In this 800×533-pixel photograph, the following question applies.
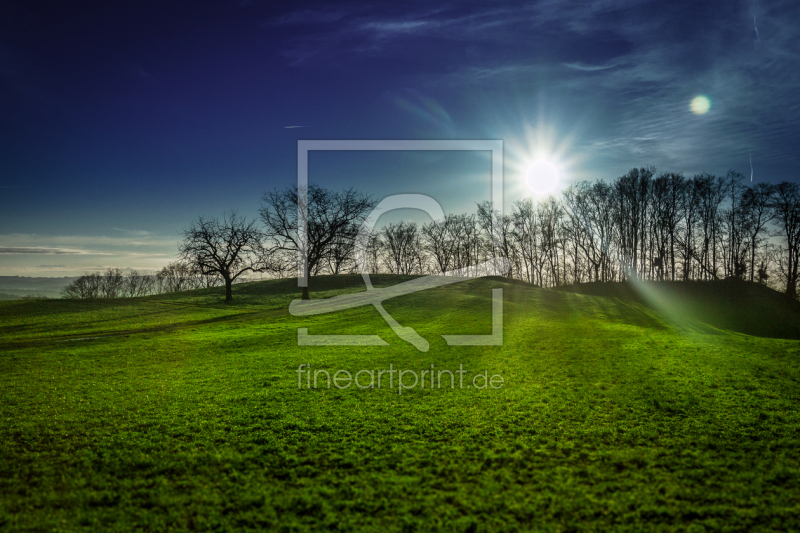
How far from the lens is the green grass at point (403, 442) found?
578 cm

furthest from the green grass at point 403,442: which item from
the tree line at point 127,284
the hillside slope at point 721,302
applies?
the tree line at point 127,284

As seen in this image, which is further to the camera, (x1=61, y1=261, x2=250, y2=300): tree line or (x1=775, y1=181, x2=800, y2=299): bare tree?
(x1=61, y1=261, x2=250, y2=300): tree line

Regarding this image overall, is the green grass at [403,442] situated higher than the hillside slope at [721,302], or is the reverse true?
the hillside slope at [721,302]

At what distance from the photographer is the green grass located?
578 cm

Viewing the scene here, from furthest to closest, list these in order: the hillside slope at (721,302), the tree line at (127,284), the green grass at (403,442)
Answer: the tree line at (127,284) < the hillside slope at (721,302) < the green grass at (403,442)

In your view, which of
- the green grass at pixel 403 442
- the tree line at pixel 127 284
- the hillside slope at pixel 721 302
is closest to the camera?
the green grass at pixel 403 442

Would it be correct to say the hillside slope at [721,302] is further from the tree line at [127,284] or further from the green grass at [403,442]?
the tree line at [127,284]

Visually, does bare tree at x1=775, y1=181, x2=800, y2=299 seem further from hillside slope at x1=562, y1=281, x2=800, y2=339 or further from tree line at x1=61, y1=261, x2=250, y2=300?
tree line at x1=61, y1=261, x2=250, y2=300

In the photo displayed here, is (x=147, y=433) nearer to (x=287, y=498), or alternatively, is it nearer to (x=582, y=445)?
(x=287, y=498)

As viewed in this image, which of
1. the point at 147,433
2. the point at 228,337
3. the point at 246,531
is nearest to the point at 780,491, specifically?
the point at 246,531

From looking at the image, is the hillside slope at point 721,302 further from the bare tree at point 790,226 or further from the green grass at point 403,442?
the green grass at point 403,442

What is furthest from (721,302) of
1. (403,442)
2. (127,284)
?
(127,284)

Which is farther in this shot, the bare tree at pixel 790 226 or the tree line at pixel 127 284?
the tree line at pixel 127 284

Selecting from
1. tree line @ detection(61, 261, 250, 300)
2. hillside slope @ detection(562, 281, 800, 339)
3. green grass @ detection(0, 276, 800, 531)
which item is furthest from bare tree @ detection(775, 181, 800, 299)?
tree line @ detection(61, 261, 250, 300)
